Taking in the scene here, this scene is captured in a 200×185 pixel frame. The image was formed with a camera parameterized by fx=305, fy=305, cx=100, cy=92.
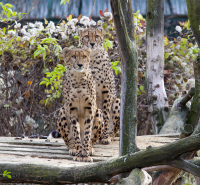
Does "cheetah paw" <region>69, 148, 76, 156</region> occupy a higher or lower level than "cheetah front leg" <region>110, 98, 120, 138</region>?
lower

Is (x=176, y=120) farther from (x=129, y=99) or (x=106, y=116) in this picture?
(x=129, y=99)

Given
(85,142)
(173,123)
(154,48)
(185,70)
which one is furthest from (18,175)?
(185,70)

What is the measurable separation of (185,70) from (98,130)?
2.72m

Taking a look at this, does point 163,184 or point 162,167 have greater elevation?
point 162,167

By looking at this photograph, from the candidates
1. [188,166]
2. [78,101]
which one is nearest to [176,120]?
[78,101]

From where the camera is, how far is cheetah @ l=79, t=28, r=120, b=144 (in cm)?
412

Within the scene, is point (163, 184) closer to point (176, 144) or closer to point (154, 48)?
point (176, 144)

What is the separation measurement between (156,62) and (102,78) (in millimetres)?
1166

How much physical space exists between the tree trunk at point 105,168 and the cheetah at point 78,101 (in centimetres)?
85

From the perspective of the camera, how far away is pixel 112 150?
355 centimetres

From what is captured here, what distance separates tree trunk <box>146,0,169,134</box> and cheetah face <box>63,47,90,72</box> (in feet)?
5.95

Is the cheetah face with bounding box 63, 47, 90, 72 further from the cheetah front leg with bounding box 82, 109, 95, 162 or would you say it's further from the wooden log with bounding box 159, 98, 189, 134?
the wooden log with bounding box 159, 98, 189, 134

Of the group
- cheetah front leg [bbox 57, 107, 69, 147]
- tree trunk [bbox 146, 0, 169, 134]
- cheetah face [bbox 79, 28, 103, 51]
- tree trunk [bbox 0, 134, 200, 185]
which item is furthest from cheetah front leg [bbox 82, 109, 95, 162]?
tree trunk [bbox 146, 0, 169, 134]

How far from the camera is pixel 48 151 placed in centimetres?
346
